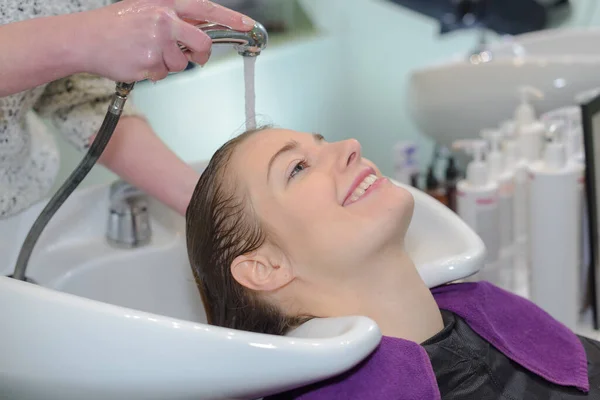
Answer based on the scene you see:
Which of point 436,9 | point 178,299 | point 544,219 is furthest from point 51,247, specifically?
point 436,9

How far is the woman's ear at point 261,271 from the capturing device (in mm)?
963

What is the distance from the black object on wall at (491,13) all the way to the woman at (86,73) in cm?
159

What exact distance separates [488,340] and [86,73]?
28.3 inches

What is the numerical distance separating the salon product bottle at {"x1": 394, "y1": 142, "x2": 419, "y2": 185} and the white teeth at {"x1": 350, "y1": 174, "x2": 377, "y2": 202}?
40.9 inches

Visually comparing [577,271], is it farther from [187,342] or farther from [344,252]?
[187,342]

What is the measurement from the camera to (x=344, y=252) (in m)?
0.94

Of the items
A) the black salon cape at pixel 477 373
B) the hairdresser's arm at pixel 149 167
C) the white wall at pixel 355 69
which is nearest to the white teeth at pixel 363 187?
the black salon cape at pixel 477 373

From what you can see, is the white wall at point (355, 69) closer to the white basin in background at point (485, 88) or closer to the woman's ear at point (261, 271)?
the white basin in background at point (485, 88)

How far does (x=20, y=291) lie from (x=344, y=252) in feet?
1.26

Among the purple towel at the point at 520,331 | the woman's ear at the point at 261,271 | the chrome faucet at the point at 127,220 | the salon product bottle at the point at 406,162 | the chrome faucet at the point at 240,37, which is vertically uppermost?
the chrome faucet at the point at 240,37

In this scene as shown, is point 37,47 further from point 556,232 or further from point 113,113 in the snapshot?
point 556,232

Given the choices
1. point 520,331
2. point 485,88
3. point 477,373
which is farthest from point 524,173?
point 477,373

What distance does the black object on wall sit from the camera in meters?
2.54

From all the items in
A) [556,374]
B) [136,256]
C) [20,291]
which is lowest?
[556,374]
